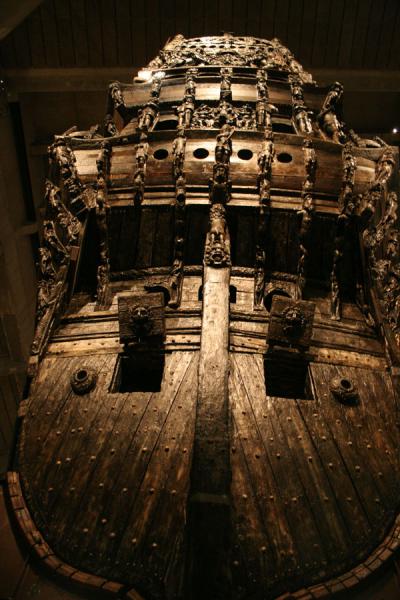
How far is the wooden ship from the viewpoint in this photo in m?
3.38

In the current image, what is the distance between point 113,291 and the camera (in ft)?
18.0

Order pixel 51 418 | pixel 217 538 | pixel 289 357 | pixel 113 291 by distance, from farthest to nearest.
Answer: pixel 113 291 < pixel 289 357 < pixel 51 418 < pixel 217 538

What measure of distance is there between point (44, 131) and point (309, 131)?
5827 millimetres

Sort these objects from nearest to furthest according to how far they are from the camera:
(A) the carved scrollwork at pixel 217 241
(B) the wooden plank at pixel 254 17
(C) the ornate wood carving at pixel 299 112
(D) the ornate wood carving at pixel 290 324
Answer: (D) the ornate wood carving at pixel 290 324 → (A) the carved scrollwork at pixel 217 241 → (C) the ornate wood carving at pixel 299 112 → (B) the wooden plank at pixel 254 17

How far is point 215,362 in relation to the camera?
4.14 metres

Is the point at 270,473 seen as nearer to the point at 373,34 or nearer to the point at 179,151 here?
the point at 179,151

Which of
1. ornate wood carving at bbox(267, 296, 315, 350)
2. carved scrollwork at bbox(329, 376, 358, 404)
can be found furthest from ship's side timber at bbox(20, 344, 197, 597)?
carved scrollwork at bbox(329, 376, 358, 404)

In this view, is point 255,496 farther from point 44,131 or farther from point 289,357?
point 44,131

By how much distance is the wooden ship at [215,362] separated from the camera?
11.1 feet

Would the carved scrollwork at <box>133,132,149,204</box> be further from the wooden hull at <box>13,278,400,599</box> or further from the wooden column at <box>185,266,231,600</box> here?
the wooden hull at <box>13,278,400,599</box>

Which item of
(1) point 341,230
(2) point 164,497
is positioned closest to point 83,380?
(2) point 164,497

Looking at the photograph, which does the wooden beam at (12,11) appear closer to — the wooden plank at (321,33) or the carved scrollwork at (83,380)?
the carved scrollwork at (83,380)

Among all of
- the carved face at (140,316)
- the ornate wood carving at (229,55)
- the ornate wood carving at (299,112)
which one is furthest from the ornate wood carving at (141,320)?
the ornate wood carving at (229,55)

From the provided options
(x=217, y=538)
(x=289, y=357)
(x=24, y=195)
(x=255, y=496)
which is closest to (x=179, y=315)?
(x=289, y=357)
